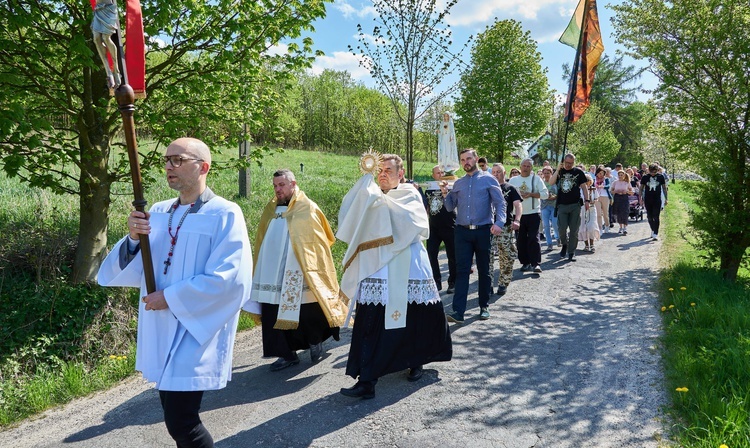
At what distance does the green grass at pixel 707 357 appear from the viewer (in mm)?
3543

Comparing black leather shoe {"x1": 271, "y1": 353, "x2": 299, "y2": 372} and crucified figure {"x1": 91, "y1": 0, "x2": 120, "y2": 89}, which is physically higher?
crucified figure {"x1": 91, "y1": 0, "x2": 120, "y2": 89}

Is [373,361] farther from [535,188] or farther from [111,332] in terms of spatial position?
[535,188]

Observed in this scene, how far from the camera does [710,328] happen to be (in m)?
5.58

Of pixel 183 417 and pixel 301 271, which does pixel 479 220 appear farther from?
pixel 183 417

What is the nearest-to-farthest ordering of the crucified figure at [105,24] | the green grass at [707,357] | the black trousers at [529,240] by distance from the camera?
the crucified figure at [105,24]
the green grass at [707,357]
the black trousers at [529,240]

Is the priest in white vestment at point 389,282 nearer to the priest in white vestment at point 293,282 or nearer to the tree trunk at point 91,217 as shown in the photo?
the priest in white vestment at point 293,282

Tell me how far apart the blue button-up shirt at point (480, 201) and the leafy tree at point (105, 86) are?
2.93 metres

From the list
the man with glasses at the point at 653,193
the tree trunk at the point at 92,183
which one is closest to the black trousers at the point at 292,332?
the tree trunk at the point at 92,183

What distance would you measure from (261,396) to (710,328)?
477cm

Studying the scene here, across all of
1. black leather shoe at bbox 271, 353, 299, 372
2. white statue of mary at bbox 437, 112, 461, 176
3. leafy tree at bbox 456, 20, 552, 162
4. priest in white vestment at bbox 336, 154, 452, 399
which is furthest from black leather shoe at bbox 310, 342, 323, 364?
leafy tree at bbox 456, 20, 552, 162

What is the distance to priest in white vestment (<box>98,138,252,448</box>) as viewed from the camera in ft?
9.01

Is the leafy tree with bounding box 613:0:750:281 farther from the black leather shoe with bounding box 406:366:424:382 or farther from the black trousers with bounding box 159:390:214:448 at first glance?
the black trousers with bounding box 159:390:214:448

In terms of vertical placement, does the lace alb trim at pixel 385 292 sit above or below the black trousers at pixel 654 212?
below

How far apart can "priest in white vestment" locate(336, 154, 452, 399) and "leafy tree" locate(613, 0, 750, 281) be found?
5832 mm
